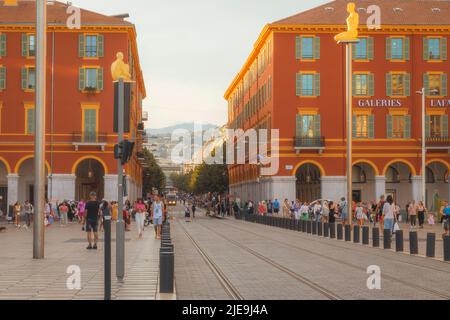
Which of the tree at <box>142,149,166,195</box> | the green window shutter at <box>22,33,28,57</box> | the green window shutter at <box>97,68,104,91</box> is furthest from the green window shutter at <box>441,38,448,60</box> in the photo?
the tree at <box>142,149,166,195</box>

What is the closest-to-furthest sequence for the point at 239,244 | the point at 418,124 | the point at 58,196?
the point at 239,244, the point at 58,196, the point at 418,124

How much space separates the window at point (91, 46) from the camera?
63438 millimetres

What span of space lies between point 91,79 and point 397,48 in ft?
82.5

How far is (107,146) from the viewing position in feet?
207

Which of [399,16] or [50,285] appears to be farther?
[399,16]

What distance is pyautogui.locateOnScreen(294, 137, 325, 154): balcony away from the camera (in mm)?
65312

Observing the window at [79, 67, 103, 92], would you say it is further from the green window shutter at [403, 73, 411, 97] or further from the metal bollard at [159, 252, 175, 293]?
the metal bollard at [159, 252, 175, 293]

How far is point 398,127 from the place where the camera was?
218 feet

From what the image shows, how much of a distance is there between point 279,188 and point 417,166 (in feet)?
37.7

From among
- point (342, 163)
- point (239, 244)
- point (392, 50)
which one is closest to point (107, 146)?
point (342, 163)

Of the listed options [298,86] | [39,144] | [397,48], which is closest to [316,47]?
[298,86]

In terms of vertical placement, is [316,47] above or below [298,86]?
above

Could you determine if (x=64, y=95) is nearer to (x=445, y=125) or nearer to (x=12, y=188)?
(x=12, y=188)

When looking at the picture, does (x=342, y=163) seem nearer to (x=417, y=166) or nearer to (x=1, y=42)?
(x=417, y=166)
